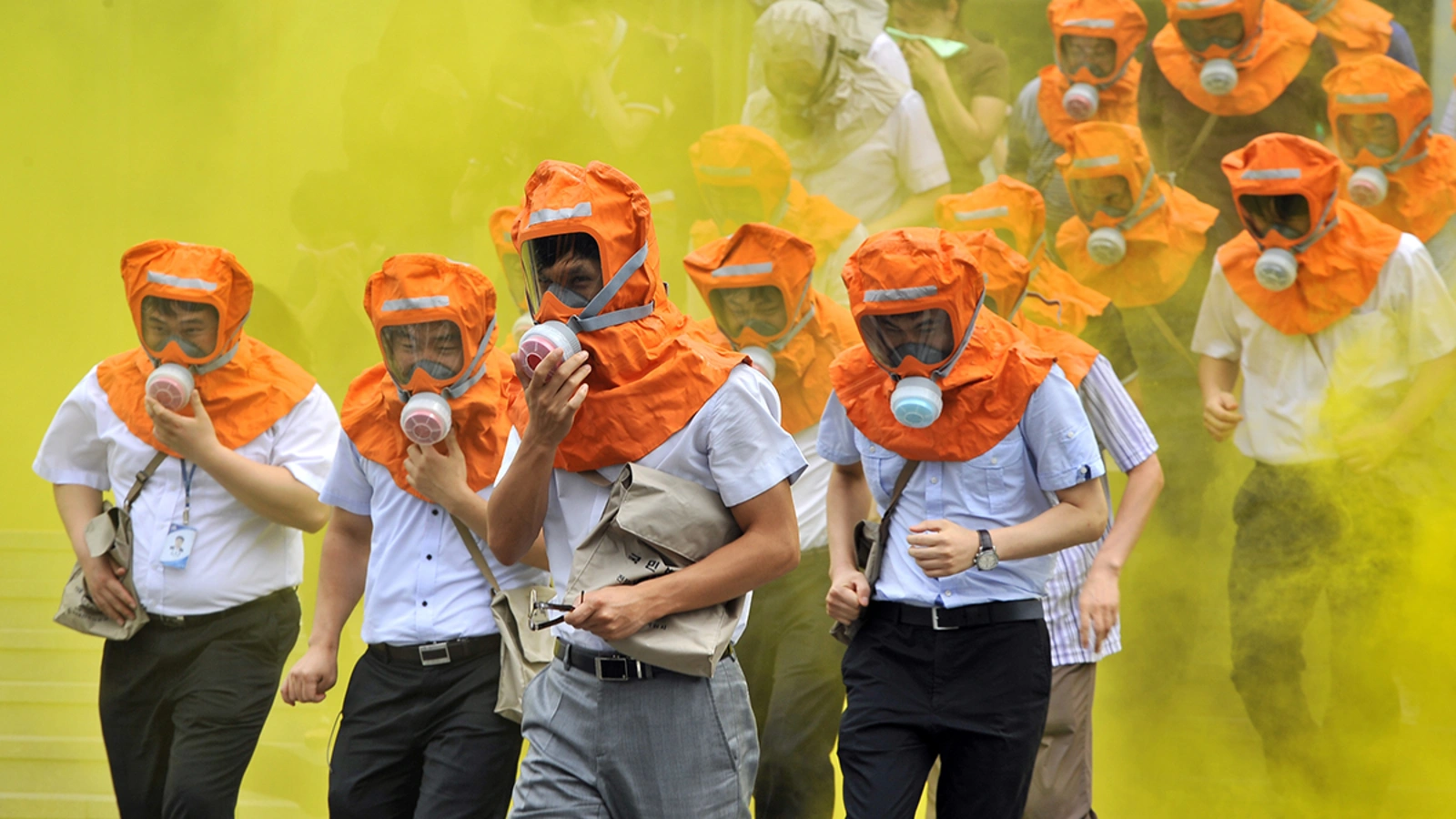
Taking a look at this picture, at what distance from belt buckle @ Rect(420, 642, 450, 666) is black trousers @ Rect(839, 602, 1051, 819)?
2.97 ft

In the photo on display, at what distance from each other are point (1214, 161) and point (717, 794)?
3825 millimetres

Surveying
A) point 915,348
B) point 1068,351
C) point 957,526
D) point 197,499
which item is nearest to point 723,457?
point 957,526

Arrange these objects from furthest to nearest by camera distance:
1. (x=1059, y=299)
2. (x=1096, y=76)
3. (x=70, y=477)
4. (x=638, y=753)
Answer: (x=1096, y=76) → (x=1059, y=299) → (x=70, y=477) → (x=638, y=753)

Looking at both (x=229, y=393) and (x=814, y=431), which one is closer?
(x=229, y=393)

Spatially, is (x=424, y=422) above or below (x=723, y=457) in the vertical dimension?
below

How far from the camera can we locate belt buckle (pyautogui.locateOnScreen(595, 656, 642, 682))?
259 centimetres

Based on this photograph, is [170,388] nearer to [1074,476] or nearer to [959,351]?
[959,351]

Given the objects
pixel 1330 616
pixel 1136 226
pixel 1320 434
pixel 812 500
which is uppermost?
pixel 812 500

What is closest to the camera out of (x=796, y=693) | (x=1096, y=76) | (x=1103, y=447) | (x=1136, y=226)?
(x=1103, y=447)

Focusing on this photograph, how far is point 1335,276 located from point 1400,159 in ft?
2.27

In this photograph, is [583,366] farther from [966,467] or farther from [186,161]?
[186,161]

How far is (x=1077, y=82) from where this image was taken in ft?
18.6

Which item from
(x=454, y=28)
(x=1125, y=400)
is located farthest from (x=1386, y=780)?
(x=454, y=28)

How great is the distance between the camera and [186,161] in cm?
671
